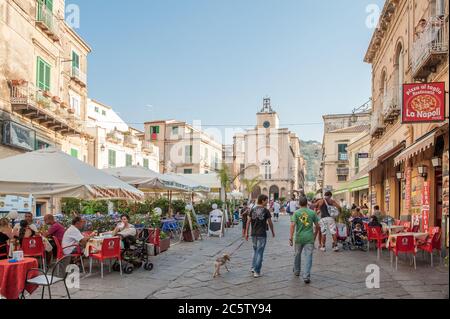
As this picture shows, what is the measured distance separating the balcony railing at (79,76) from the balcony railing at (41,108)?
2657 millimetres

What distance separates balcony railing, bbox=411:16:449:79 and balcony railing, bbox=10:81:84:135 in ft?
45.6

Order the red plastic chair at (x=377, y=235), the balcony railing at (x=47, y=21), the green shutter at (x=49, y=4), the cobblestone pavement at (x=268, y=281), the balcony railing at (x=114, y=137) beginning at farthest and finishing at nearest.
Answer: the balcony railing at (x=114, y=137), the green shutter at (x=49, y=4), the balcony railing at (x=47, y=21), the red plastic chair at (x=377, y=235), the cobblestone pavement at (x=268, y=281)

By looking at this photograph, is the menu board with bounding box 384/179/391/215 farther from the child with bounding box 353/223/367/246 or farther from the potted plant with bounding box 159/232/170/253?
the potted plant with bounding box 159/232/170/253

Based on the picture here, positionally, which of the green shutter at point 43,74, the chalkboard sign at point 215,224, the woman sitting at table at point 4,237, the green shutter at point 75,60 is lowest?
the chalkboard sign at point 215,224

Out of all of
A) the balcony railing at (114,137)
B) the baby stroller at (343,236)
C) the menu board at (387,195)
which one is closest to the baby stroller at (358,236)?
the baby stroller at (343,236)

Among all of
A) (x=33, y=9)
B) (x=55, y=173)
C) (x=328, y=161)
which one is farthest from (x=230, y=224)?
(x=328, y=161)

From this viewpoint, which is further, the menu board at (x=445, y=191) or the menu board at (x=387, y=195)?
the menu board at (x=387, y=195)

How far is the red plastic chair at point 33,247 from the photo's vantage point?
7.88 m

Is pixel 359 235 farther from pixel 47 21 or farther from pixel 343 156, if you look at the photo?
pixel 343 156

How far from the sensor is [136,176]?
13.5 metres

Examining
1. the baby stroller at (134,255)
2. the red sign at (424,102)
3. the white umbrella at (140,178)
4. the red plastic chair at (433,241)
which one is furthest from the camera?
the white umbrella at (140,178)

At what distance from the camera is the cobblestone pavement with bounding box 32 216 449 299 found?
648 cm

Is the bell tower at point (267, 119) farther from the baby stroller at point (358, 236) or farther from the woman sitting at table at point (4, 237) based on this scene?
the woman sitting at table at point (4, 237)

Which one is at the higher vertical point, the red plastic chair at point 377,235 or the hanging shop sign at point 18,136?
the hanging shop sign at point 18,136
